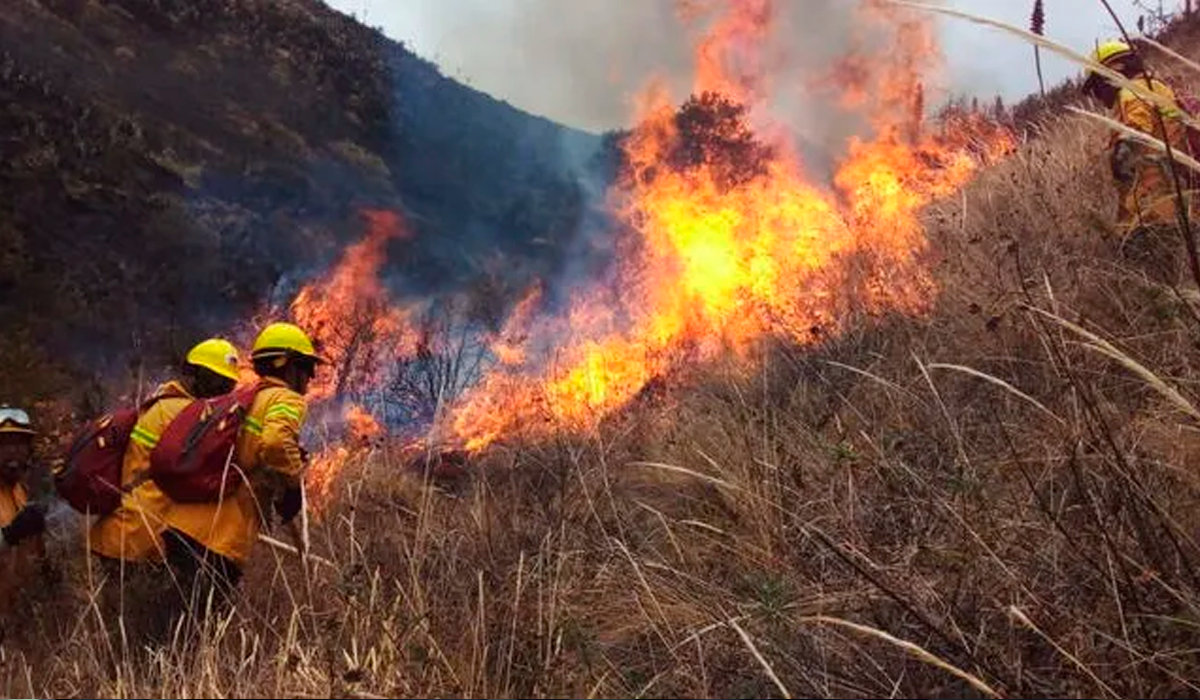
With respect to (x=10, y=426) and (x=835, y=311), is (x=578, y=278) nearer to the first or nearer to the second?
(x=835, y=311)

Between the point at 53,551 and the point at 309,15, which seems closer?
the point at 53,551

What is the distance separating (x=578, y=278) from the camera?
82.6ft

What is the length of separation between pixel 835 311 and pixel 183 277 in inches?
612

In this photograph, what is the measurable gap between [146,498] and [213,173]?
22793 mm

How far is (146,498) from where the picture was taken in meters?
3.92

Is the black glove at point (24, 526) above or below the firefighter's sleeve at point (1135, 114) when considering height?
below

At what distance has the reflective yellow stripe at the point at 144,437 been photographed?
405 cm

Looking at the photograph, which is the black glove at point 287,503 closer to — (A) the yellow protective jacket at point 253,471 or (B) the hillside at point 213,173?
(A) the yellow protective jacket at point 253,471

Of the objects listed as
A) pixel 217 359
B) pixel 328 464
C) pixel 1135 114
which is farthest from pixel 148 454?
pixel 1135 114

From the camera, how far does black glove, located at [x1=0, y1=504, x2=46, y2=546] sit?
458 centimetres

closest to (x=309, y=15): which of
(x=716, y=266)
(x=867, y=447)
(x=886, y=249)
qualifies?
(x=716, y=266)

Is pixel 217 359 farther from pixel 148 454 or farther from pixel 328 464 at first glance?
pixel 328 464

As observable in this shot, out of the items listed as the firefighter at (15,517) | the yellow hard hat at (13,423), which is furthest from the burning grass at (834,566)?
the yellow hard hat at (13,423)

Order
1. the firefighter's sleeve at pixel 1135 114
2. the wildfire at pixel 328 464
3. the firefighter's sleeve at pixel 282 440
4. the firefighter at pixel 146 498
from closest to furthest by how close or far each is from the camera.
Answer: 1. the firefighter at pixel 146 498
2. the firefighter's sleeve at pixel 282 440
3. the firefighter's sleeve at pixel 1135 114
4. the wildfire at pixel 328 464
